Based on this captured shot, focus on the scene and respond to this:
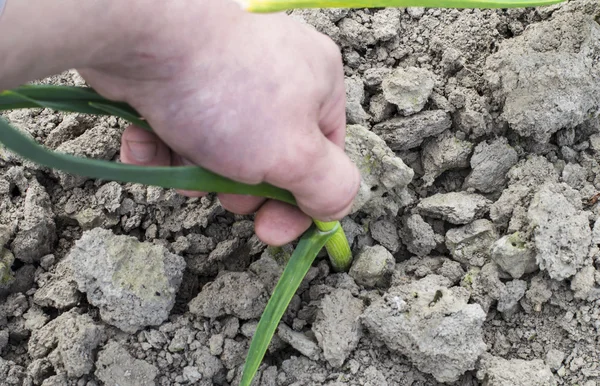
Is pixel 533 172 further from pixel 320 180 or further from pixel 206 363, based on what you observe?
pixel 206 363

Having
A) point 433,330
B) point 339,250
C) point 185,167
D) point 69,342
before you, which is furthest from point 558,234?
point 69,342

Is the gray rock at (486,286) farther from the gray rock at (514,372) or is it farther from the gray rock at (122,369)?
the gray rock at (122,369)

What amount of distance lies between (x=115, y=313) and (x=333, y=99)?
61cm

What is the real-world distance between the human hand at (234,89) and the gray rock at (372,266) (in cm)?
35

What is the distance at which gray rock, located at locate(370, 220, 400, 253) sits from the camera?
1.33 metres

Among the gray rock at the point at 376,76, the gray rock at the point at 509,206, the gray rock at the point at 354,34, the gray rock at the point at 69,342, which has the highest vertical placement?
the gray rock at the point at 354,34

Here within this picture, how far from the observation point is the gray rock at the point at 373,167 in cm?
124

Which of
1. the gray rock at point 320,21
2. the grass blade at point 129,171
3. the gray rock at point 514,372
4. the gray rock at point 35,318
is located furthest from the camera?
the gray rock at point 320,21

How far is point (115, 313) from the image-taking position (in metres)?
1.18

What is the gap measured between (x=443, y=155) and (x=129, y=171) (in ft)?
2.59

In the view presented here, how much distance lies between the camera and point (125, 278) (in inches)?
47.1

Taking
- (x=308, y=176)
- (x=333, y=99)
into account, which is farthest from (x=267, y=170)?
(x=333, y=99)

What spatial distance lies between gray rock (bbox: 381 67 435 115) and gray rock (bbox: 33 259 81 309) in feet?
2.65

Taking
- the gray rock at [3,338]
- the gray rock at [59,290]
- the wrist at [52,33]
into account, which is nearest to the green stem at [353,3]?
the wrist at [52,33]
